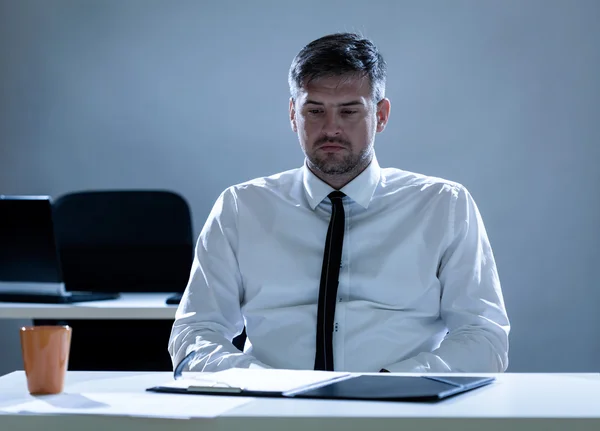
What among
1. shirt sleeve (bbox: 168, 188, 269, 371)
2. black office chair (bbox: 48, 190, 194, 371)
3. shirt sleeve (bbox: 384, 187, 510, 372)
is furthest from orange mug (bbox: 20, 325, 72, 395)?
black office chair (bbox: 48, 190, 194, 371)

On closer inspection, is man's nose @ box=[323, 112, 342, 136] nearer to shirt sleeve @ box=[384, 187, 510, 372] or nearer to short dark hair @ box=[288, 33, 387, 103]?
short dark hair @ box=[288, 33, 387, 103]

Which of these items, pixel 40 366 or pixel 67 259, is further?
pixel 67 259

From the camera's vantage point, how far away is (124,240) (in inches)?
128

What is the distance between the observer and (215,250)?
A: 1.88 meters

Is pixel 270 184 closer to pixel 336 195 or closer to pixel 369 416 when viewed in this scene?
pixel 336 195

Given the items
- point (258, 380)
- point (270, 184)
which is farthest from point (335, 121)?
point (258, 380)

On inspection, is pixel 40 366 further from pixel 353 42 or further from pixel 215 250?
pixel 353 42

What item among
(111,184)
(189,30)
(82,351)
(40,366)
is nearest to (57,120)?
(111,184)

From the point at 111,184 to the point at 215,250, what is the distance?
7.71ft

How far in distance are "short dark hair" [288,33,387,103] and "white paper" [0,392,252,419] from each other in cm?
103

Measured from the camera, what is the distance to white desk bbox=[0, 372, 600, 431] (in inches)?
35.5

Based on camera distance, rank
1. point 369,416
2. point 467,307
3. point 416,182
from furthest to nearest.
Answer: point 416,182 → point 467,307 → point 369,416

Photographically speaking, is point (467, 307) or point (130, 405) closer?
point (130, 405)

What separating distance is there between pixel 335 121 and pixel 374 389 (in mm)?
950
